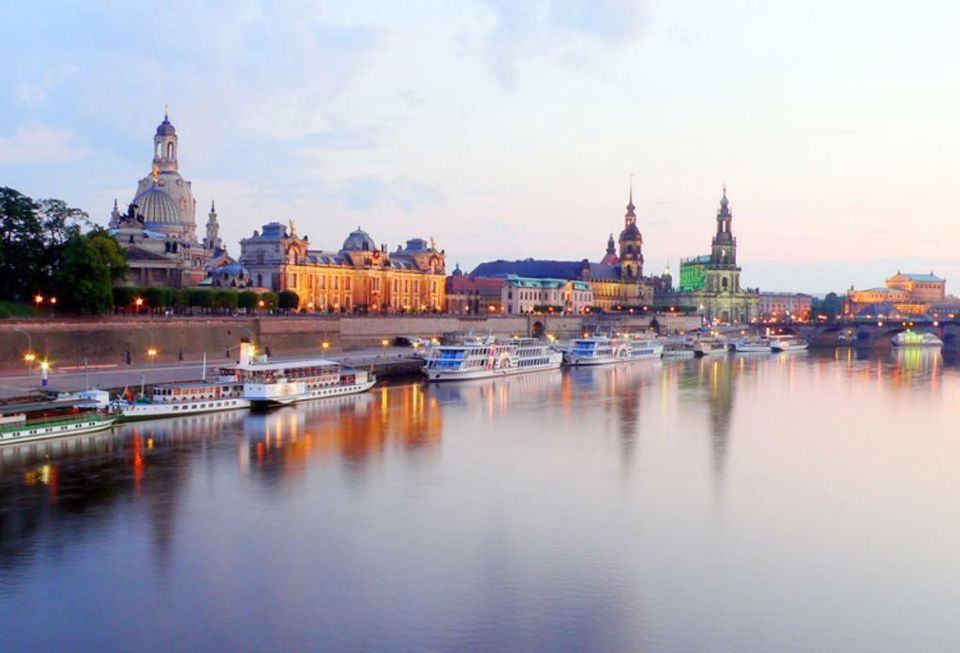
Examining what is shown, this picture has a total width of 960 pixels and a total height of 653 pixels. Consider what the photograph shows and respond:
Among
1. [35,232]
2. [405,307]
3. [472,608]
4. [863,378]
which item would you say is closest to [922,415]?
[863,378]

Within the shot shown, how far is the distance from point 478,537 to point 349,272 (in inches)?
2163

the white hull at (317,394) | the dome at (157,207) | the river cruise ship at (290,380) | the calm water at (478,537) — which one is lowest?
the calm water at (478,537)

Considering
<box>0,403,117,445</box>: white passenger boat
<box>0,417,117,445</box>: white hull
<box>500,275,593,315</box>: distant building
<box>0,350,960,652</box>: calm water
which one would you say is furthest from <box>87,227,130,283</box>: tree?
<box>500,275,593,315</box>: distant building

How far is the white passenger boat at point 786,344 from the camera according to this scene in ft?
258

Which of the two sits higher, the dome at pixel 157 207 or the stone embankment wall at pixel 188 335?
the dome at pixel 157 207

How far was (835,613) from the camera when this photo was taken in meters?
14.6

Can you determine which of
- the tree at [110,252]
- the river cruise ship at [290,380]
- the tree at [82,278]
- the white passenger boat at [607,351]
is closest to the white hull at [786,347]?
the white passenger boat at [607,351]

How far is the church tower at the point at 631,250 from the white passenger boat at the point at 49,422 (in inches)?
3655

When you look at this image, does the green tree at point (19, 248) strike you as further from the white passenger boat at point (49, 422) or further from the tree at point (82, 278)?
the white passenger boat at point (49, 422)

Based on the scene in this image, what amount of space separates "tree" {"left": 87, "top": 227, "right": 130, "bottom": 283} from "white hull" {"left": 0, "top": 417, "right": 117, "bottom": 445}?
14527mm

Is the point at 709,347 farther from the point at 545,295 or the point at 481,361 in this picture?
the point at 481,361

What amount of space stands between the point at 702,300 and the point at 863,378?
67585 mm

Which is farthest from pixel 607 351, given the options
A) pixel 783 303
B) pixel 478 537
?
pixel 783 303

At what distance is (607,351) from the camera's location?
60844 mm
